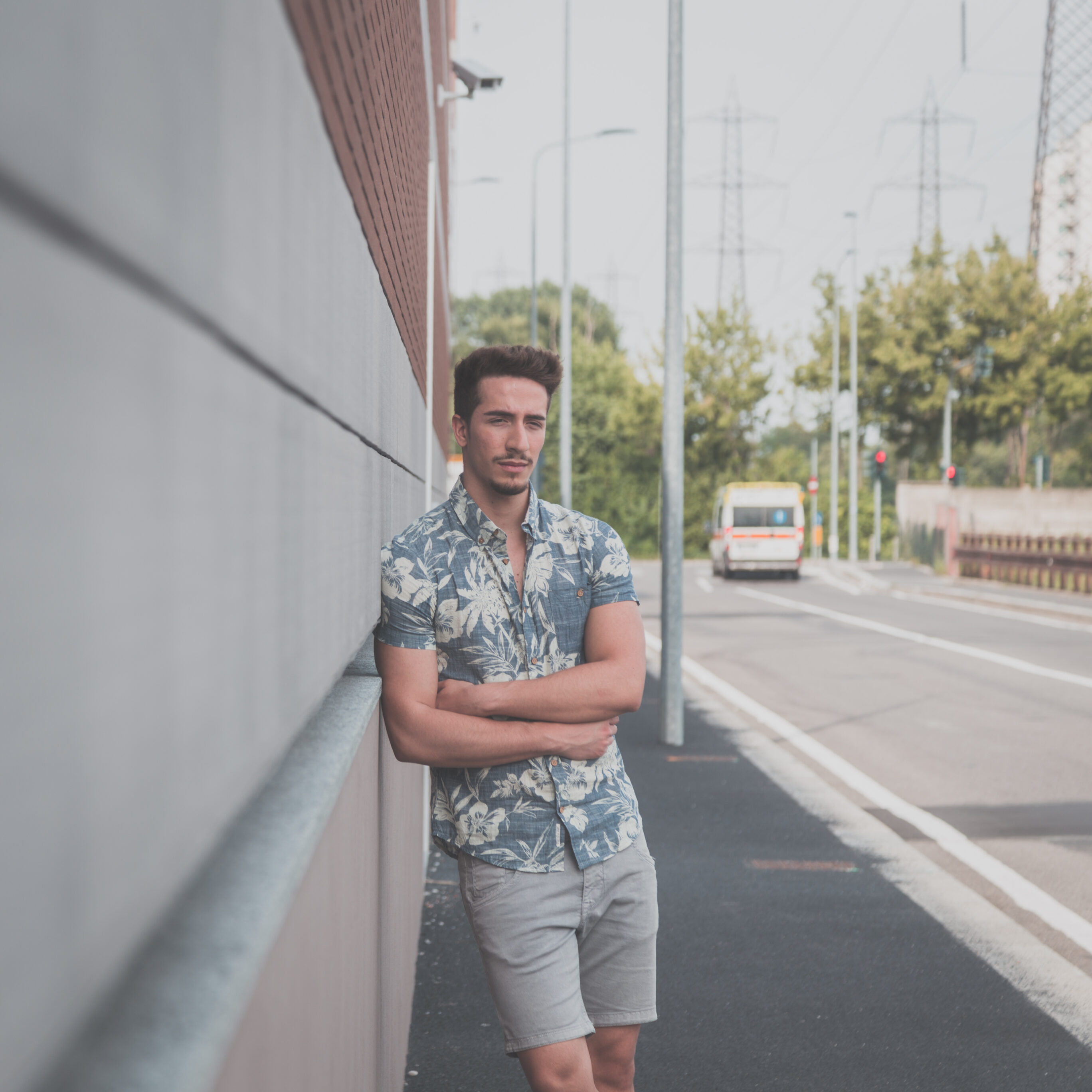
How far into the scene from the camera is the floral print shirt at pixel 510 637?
271 centimetres

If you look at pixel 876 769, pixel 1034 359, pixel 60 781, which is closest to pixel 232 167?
pixel 60 781

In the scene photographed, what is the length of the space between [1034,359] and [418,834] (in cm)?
4922

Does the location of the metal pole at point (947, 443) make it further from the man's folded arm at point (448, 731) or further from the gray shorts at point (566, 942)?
the man's folded arm at point (448, 731)

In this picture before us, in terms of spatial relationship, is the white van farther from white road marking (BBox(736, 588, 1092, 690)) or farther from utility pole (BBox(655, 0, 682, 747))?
utility pole (BBox(655, 0, 682, 747))

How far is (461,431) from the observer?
3.02 metres

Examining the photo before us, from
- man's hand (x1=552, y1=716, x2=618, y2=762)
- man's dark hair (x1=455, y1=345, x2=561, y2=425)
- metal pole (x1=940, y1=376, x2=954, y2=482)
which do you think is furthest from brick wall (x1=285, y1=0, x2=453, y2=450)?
metal pole (x1=940, y1=376, x2=954, y2=482)

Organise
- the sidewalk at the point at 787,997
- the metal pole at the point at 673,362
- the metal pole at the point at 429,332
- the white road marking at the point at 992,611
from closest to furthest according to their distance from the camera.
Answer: the sidewalk at the point at 787,997, the metal pole at the point at 429,332, the metal pole at the point at 673,362, the white road marking at the point at 992,611

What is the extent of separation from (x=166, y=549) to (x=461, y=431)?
2.21 metres

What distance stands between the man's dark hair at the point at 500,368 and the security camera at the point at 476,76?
1095 cm

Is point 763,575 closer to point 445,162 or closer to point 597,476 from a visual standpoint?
point 597,476

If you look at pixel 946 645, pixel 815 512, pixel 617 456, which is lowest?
pixel 946 645

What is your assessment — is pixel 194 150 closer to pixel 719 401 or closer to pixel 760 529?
pixel 760 529

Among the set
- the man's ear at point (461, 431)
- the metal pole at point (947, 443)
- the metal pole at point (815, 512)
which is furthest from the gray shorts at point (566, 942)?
the metal pole at point (815, 512)

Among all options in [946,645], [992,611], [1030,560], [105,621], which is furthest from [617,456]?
[105,621]
